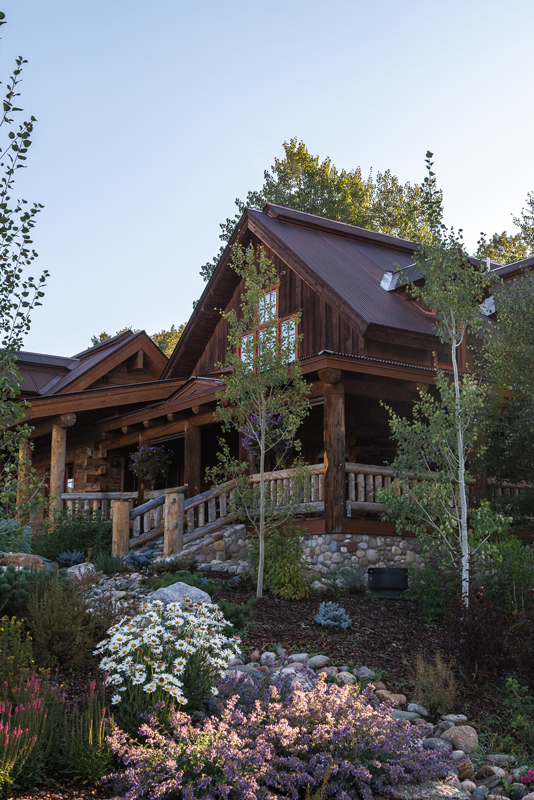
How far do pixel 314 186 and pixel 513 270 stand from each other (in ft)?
59.6

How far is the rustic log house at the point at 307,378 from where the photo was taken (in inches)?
479

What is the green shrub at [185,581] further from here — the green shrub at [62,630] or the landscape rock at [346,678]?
the landscape rock at [346,678]

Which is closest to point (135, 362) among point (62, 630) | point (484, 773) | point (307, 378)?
point (307, 378)

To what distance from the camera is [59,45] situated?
8320 millimetres

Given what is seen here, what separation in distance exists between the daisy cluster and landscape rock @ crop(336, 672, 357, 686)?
146cm

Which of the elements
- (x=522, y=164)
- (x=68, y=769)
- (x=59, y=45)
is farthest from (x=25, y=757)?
(x=522, y=164)

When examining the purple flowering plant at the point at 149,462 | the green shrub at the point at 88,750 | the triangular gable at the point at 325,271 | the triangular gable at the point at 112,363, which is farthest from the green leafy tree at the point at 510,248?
the green shrub at the point at 88,750

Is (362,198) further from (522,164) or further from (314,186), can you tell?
(522,164)

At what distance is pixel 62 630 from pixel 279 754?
8.04 ft

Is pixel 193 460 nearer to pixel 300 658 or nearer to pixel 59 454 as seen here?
pixel 59 454

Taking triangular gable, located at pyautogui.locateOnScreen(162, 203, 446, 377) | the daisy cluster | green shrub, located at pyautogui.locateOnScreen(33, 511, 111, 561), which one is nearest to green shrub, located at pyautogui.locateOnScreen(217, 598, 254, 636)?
the daisy cluster

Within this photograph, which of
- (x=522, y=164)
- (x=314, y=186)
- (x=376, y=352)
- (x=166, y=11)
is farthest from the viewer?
(x=314, y=186)

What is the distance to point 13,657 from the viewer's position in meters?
5.52

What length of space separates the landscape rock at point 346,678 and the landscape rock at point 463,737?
3.34ft
